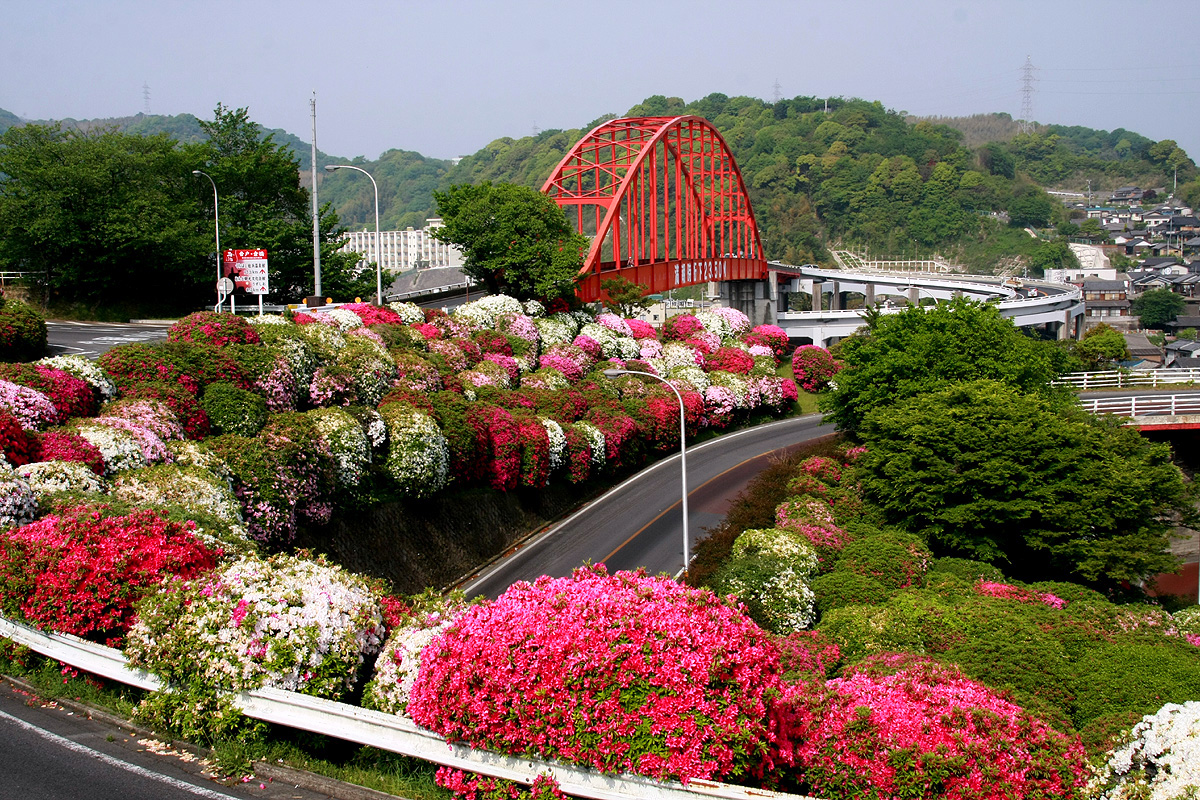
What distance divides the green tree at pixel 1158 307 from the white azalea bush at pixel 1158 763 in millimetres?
127822

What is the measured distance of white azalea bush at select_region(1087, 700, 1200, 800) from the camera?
8.82m

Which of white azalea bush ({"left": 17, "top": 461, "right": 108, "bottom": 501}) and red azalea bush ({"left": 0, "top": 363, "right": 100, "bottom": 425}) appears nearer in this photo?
white azalea bush ({"left": 17, "top": 461, "right": 108, "bottom": 501})

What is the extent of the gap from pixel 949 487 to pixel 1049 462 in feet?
9.65

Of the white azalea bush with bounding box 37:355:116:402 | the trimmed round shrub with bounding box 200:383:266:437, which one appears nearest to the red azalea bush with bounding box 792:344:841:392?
the trimmed round shrub with bounding box 200:383:266:437

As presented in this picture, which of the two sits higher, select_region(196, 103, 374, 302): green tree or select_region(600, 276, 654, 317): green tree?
select_region(196, 103, 374, 302): green tree

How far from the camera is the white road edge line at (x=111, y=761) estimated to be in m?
8.48

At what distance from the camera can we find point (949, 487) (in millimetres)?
27828

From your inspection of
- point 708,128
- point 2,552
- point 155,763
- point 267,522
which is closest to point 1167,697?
point 155,763

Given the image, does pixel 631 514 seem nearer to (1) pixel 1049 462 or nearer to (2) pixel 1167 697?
(1) pixel 1049 462

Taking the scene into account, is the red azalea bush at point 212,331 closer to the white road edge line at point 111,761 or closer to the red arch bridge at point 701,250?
the white road edge line at point 111,761

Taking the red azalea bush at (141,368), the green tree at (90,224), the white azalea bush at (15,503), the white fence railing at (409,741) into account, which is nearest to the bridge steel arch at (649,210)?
the green tree at (90,224)

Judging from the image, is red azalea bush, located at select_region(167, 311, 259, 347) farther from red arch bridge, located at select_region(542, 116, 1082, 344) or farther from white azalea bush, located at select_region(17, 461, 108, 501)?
red arch bridge, located at select_region(542, 116, 1082, 344)

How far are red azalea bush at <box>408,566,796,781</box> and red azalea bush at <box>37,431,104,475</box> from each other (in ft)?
39.3

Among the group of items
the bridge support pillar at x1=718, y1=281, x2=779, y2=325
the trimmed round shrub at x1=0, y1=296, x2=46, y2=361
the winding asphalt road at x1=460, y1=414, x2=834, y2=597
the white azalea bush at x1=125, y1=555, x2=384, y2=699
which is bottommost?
the winding asphalt road at x1=460, y1=414, x2=834, y2=597
